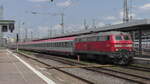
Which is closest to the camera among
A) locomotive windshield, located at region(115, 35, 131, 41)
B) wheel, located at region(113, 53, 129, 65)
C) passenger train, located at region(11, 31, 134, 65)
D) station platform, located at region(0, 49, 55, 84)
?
station platform, located at region(0, 49, 55, 84)

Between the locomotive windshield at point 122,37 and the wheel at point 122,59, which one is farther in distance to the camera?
the locomotive windshield at point 122,37

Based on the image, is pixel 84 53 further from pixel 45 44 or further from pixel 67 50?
pixel 45 44

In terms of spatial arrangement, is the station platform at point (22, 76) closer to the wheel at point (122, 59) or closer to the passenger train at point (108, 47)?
the passenger train at point (108, 47)

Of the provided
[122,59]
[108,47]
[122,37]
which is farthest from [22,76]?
[122,37]

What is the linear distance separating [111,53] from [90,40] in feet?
15.1

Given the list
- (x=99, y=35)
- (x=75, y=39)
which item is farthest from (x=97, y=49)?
(x=75, y=39)

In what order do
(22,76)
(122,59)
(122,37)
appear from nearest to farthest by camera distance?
(22,76), (122,59), (122,37)

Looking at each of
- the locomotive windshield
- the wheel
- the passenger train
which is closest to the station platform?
the passenger train

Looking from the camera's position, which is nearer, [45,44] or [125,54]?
[125,54]

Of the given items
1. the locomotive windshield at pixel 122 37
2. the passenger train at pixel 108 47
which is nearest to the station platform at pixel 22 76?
the passenger train at pixel 108 47

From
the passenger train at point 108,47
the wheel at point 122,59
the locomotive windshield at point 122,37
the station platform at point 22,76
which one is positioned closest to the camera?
the station platform at point 22,76

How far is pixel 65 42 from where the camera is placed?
35656 mm

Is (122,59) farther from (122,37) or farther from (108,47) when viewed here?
(122,37)

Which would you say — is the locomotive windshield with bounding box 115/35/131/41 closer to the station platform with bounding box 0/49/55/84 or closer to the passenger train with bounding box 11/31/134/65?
the passenger train with bounding box 11/31/134/65
